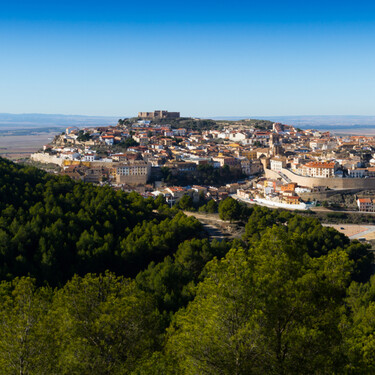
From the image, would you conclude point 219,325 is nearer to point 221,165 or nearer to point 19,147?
point 221,165

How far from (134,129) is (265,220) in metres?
39.7

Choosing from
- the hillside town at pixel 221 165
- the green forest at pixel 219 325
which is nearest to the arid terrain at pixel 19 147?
the hillside town at pixel 221 165

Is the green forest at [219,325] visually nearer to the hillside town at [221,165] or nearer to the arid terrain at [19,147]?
the hillside town at [221,165]

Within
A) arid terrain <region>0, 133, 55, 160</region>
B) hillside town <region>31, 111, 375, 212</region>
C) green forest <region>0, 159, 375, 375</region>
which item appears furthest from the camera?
arid terrain <region>0, 133, 55, 160</region>

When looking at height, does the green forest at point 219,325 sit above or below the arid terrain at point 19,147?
Result: above

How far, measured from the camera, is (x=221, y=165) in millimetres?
44031

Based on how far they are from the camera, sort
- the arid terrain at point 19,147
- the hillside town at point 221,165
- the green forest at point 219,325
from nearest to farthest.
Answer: the green forest at point 219,325
the hillside town at point 221,165
the arid terrain at point 19,147

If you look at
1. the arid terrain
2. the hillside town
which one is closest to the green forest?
the hillside town

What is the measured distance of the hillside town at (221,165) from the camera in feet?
118

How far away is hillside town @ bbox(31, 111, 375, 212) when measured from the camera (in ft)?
118

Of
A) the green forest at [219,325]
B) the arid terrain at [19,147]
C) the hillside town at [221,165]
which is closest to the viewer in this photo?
the green forest at [219,325]

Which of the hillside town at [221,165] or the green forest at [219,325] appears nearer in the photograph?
the green forest at [219,325]

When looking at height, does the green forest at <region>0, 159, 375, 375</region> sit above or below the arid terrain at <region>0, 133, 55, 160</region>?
above

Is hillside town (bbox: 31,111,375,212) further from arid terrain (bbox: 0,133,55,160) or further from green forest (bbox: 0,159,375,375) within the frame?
green forest (bbox: 0,159,375,375)
